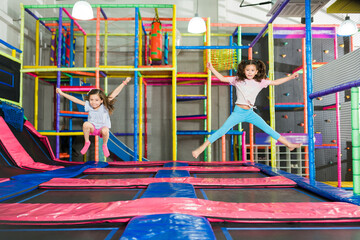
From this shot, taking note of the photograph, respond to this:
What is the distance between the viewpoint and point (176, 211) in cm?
121

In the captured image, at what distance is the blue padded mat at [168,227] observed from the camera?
0.94 meters

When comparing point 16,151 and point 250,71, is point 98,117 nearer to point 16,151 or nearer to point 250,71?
point 16,151

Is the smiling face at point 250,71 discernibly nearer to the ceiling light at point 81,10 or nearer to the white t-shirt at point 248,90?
the white t-shirt at point 248,90

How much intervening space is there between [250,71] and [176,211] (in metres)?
1.92

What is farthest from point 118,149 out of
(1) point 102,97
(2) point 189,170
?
(2) point 189,170

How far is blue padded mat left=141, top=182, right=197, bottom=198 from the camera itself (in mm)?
1522

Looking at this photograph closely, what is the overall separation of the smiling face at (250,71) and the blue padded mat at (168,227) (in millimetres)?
1935

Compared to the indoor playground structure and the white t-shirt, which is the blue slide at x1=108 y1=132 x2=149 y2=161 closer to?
the indoor playground structure

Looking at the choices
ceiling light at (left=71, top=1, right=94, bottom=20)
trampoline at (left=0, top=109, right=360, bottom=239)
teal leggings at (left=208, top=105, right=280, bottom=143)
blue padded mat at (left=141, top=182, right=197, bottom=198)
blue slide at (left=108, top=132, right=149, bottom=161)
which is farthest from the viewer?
blue slide at (left=108, top=132, right=149, bottom=161)

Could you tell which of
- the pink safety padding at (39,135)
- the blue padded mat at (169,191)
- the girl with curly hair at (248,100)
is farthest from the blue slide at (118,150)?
the blue padded mat at (169,191)

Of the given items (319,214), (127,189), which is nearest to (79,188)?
(127,189)

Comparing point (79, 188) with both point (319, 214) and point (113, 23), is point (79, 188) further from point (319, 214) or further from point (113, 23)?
point (113, 23)

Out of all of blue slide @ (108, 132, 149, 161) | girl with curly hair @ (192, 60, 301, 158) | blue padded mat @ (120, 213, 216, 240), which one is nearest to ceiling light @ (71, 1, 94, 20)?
blue slide @ (108, 132, 149, 161)

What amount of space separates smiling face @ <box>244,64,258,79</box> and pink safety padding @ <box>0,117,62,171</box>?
87.9 inches
